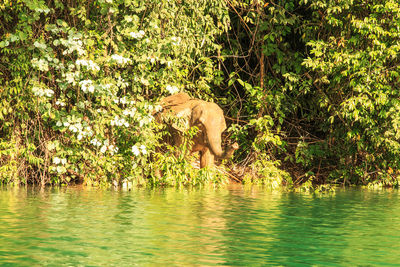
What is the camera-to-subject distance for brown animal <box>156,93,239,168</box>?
36.3ft

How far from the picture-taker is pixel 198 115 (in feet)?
36.2

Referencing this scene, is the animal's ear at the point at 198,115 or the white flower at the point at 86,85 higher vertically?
the white flower at the point at 86,85

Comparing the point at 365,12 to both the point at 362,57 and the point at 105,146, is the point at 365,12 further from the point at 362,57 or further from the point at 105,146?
the point at 105,146

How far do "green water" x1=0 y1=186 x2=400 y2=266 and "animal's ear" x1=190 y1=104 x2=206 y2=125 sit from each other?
2.24m

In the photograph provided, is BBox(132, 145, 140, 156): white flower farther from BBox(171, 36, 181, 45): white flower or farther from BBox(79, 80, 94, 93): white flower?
BBox(171, 36, 181, 45): white flower

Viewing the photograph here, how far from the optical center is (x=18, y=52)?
1017cm

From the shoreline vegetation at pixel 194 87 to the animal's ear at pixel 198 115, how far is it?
0.50 meters

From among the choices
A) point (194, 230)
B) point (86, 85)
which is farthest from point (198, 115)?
point (194, 230)

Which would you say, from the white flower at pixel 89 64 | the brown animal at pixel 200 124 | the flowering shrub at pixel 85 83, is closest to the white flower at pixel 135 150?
the flowering shrub at pixel 85 83

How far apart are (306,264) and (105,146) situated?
243 inches

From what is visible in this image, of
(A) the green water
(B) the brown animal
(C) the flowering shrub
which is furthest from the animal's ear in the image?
(A) the green water

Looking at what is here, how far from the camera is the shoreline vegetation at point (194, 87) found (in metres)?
10.0

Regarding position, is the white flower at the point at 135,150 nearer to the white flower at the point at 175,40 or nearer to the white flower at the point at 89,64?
the white flower at the point at 89,64

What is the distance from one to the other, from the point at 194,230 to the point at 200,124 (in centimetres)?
559
